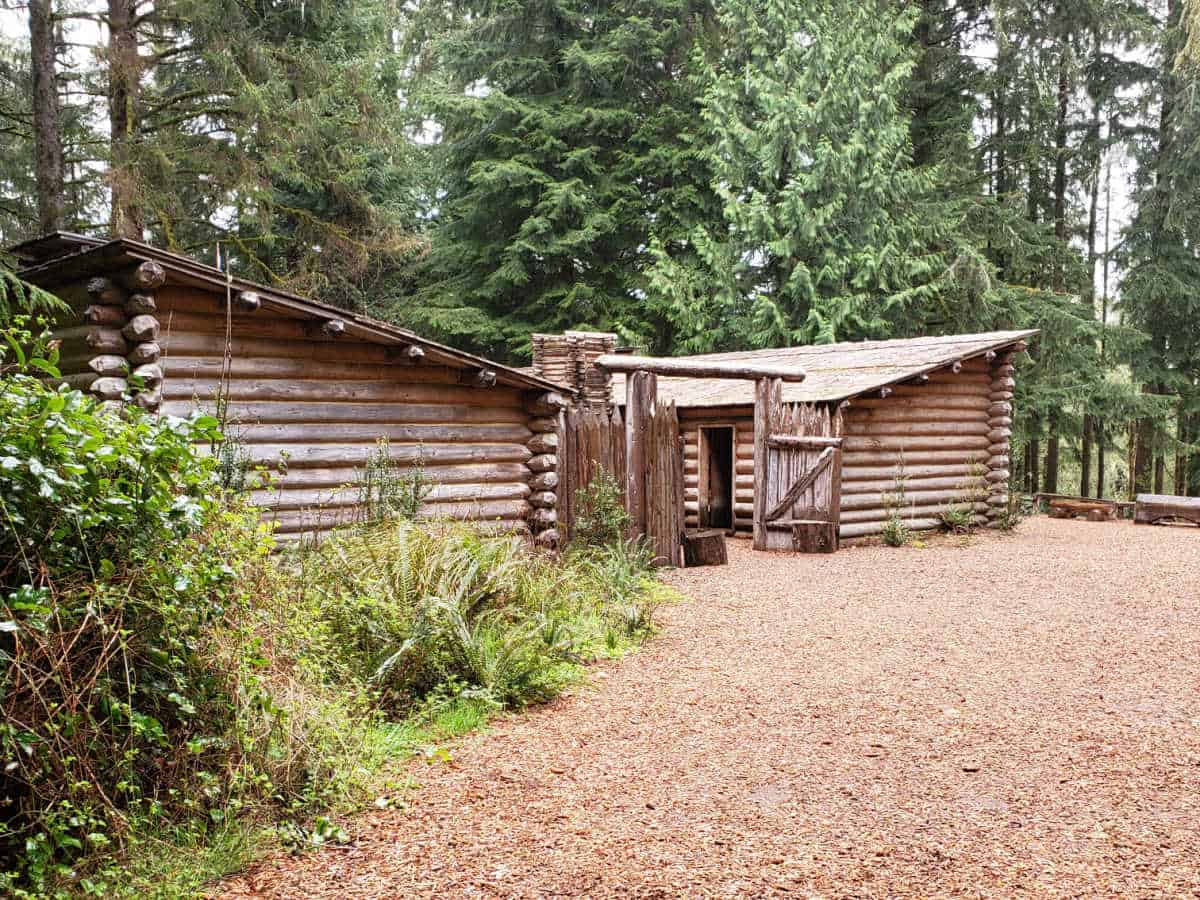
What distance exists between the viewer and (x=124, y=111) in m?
13.3

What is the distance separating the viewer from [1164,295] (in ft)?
73.9

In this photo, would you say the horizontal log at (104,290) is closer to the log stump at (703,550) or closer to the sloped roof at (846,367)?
the log stump at (703,550)

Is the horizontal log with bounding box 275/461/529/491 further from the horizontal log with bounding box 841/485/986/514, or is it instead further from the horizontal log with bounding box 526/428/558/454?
the horizontal log with bounding box 841/485/986/514

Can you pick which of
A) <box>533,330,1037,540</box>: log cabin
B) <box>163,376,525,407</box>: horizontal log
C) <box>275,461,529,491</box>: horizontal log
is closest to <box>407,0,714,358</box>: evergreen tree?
<box>533,330,1037,540</box>: log cabin

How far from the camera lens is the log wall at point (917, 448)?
15.8 meters

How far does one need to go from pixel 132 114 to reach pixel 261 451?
7679 mm

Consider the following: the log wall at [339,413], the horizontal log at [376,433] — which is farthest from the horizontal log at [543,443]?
the horizontal log at [376,433]

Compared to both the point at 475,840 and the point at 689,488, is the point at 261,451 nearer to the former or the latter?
the point at 475,840

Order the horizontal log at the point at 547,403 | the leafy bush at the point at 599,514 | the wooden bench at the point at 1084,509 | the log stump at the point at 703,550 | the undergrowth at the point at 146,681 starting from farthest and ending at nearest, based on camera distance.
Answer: the wooden bench at the point at 1084,509 → the log stump at the point at 703,550 → the leafy bush at the point at 599,514 → the horizontal log at the point at 547,403 → the undergrowth at the point at 146,681

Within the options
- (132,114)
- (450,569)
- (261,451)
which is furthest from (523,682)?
(132,114)

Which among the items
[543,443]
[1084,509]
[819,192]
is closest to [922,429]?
[1084,509]

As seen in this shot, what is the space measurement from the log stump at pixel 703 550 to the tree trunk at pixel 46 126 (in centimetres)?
973

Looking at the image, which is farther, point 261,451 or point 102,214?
point 102,214

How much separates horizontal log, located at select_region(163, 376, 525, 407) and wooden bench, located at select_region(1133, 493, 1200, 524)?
50.5 feet
